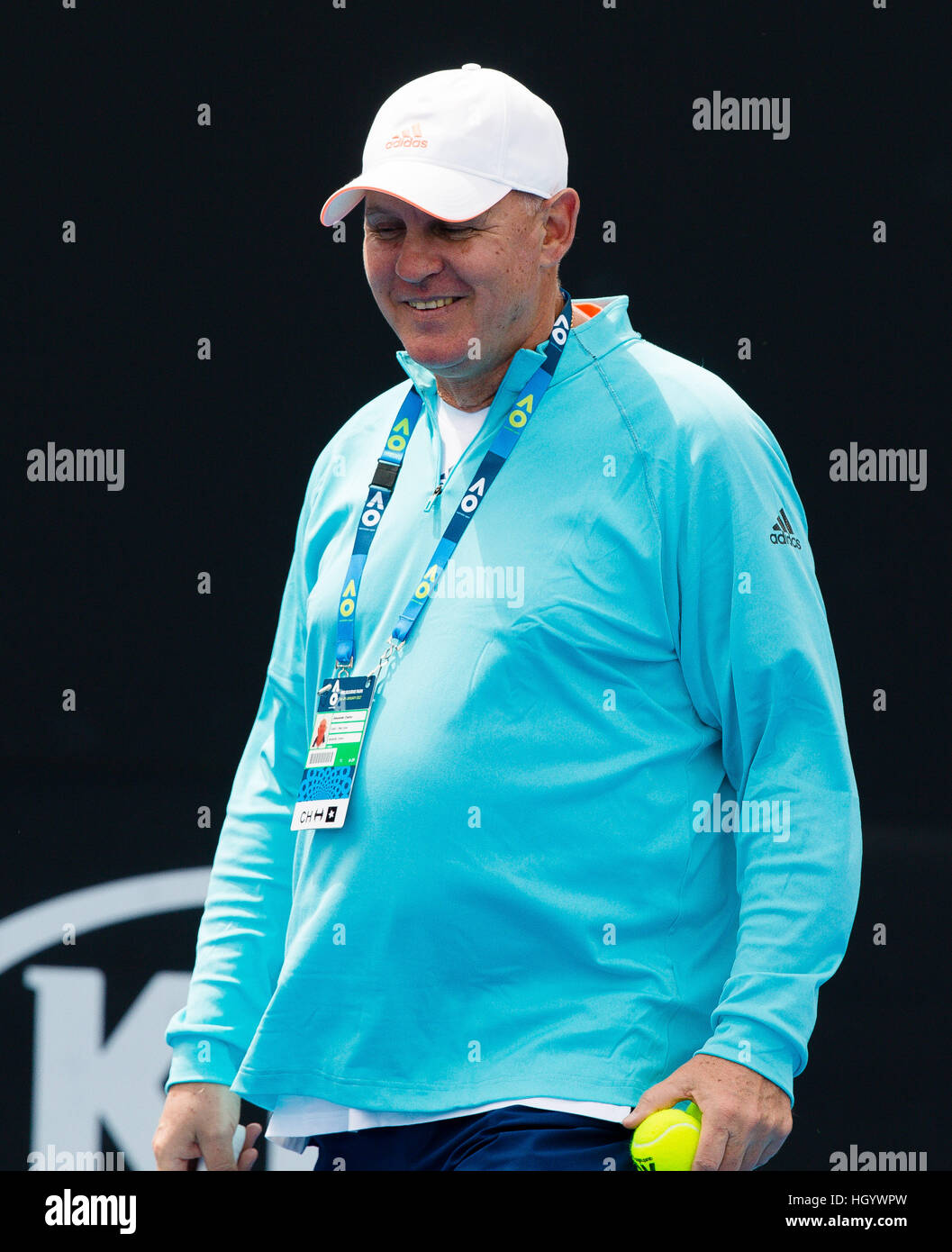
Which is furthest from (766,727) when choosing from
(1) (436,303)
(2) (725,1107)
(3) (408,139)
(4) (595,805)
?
(3) (408,139)

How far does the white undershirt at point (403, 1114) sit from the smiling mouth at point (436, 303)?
181 millimetres

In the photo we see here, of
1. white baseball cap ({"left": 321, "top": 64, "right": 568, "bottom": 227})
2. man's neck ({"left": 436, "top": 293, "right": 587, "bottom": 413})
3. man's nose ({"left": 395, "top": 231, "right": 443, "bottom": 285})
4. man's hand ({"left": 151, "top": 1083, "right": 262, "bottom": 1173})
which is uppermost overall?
white baseball cap ({"left": 321, "top": 64, "right": 568, "bottom": 227})

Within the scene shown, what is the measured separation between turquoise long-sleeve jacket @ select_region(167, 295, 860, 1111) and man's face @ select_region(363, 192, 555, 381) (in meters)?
0.15

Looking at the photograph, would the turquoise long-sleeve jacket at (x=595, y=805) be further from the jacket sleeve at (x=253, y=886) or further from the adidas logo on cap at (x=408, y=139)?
the adidas logo on cap at (x=408, y=139)

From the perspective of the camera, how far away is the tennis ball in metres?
1.78

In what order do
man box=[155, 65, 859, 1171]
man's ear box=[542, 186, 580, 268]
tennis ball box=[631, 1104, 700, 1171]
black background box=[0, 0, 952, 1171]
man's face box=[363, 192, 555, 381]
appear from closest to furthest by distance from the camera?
1. tennis ball box=[631, 1104, 700, 1171]
2. man box=[155, 65, 859, 1171]
3. man's face box=[363, 192, 555, 381]
4. man's ear box=[542, 186, 580, 268]
5. black background box=[0, 0, 952, 1171]

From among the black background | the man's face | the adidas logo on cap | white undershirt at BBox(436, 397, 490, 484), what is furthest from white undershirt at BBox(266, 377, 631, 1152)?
the black background

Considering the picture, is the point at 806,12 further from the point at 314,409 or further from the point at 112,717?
the point at 112,717

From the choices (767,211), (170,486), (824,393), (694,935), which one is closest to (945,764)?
(824,393)

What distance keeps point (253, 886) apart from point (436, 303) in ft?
2.80

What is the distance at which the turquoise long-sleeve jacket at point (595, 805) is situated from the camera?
6.28 feet

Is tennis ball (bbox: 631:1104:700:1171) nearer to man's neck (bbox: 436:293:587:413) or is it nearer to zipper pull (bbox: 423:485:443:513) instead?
zipper pull (bbox: 423:485:443:513)

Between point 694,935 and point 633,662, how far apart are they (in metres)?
0.34

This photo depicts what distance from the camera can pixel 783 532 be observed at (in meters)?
2.03
